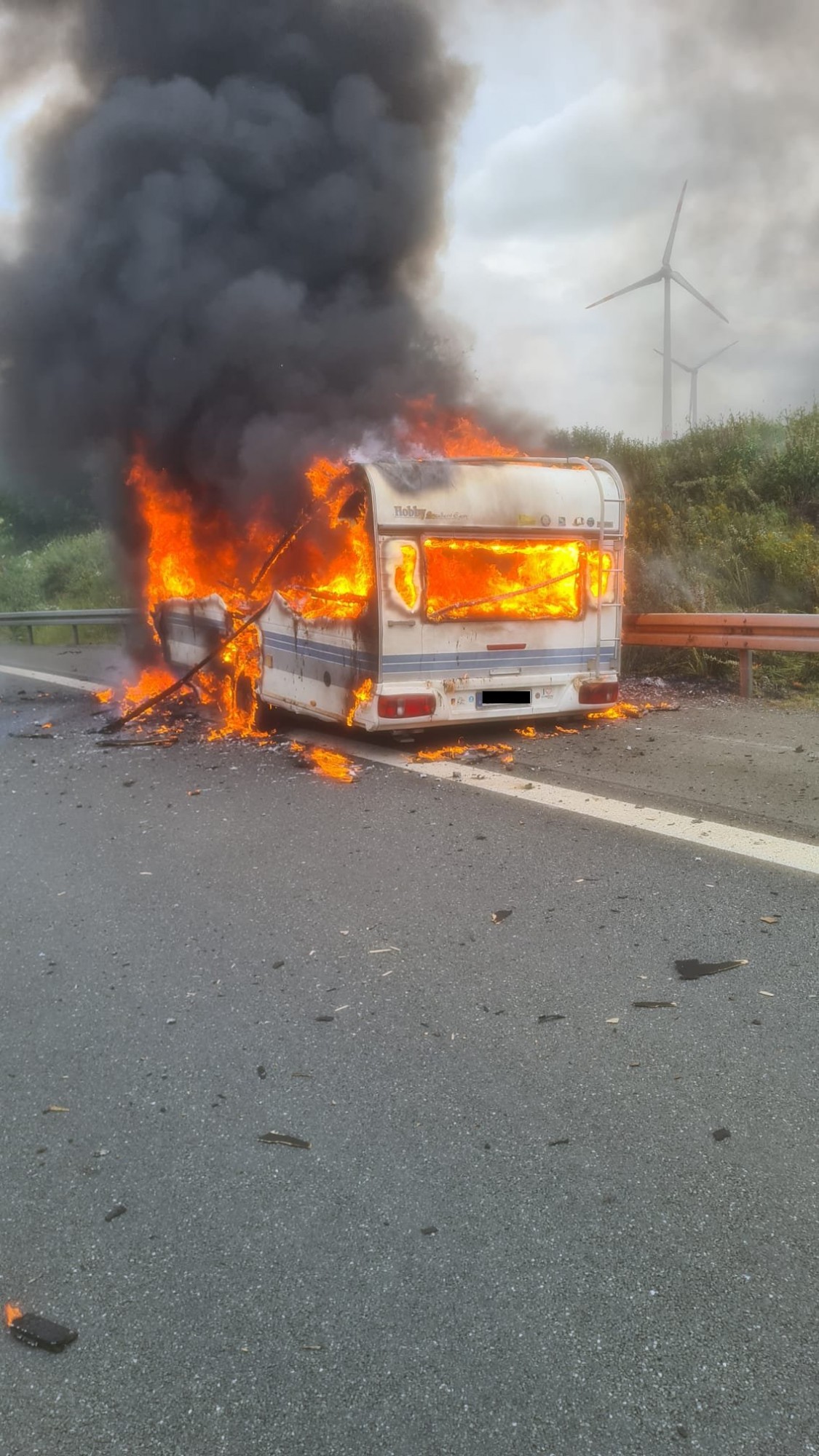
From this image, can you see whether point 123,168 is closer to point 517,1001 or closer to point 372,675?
point 372,675

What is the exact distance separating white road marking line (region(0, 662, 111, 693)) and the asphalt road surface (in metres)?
6.38

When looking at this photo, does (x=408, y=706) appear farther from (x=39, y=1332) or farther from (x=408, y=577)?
(x=39, y=1332)

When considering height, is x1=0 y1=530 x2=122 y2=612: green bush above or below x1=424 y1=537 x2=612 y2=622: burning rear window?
above

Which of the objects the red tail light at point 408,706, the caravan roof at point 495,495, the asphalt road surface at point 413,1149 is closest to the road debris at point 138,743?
the red tail light at point 408,706

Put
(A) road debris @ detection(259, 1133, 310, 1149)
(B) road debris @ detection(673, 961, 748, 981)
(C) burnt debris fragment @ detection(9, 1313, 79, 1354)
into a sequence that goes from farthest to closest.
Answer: (B) road debris @ detection(673, 961, 748, 981) → (A) road debris @ detection(259, 1133, 310, 1149) → (C) burnt debris fragment @ detection(9, 1313, 79, 1354)

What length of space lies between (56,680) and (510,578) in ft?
22.8

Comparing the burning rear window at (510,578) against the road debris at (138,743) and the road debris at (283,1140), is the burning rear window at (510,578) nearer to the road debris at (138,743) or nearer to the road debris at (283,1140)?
the road debris at (138,743)

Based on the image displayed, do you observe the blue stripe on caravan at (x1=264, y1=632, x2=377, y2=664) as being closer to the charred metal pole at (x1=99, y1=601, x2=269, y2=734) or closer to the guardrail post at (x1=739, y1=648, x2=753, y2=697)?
the charred metal pole at (x1=99, y1=601, x2=269, y2=734)

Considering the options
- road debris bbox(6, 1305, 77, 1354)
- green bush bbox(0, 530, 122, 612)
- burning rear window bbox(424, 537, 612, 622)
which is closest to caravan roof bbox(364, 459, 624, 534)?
burning rear window bbox(424, 537, 612, 622)

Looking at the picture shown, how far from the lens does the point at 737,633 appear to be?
8.66 meters

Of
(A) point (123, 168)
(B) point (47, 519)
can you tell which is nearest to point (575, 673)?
(A) point (123, 168)

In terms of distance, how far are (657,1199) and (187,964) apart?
6.72 ft

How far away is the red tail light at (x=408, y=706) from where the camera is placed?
6961 mm

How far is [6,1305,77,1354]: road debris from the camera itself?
206 centimetres
